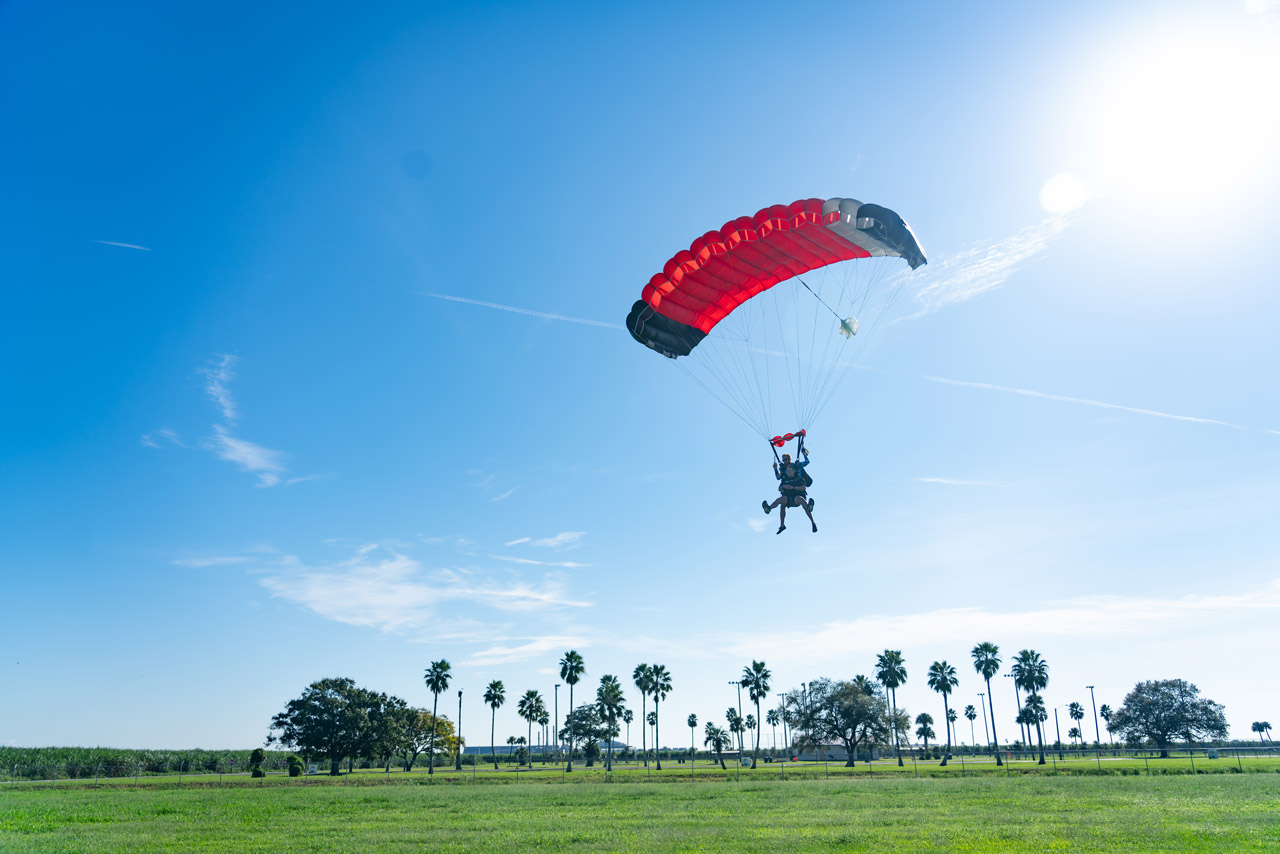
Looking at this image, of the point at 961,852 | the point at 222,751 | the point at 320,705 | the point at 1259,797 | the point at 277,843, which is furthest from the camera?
the point at 222,751

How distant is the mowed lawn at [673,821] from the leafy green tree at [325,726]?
30603 mm

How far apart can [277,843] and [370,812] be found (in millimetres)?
8405

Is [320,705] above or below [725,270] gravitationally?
below

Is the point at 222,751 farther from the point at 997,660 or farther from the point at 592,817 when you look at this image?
the point at 997,660

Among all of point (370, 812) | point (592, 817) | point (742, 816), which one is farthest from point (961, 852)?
point (370, 812)

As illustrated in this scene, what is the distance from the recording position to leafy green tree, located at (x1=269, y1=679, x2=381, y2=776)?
63.2m

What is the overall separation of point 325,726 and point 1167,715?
335 feet

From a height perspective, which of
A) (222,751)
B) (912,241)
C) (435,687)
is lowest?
(222,751)

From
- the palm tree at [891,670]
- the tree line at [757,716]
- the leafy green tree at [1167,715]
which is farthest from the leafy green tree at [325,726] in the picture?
the leafy green tree at [1167,715]

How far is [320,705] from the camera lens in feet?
211

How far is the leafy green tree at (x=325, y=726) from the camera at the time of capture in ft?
207

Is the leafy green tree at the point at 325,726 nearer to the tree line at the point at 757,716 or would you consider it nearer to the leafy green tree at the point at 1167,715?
the tree line at the point at 757,716

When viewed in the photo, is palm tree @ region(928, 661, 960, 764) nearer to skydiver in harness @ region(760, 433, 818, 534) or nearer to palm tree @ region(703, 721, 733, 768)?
palm tree @ region(703, 721, 733, 768)

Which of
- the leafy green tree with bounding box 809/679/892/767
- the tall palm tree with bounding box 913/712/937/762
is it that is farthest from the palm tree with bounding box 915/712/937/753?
the leafy green tree with bounding box 809/679/892/767
